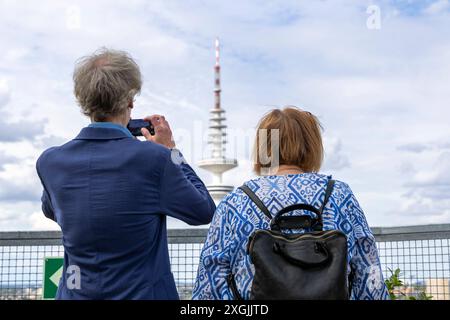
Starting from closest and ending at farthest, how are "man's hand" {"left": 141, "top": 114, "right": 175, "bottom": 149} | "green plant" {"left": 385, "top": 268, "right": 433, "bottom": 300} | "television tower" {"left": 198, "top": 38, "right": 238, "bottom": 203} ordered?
1. "man's hand" {"left": 141, "top": 114, "right": 175, "bottom": 149}
2. "green plant" {"left": 385, "top": 268, "right": 433, "bottom": 300}
3. "television tower" {"left": 198, "top": 38, "right": 238, "bottom": 203}

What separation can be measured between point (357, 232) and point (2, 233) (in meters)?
4.41

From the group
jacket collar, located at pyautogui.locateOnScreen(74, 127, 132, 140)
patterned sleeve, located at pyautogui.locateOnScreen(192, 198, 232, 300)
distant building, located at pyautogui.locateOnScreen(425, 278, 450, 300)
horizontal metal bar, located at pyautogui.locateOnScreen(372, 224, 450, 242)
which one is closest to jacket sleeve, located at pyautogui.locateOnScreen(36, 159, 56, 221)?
jacket collar, located at pyautogui.locateOnScreen(74, 127, 132, 140)

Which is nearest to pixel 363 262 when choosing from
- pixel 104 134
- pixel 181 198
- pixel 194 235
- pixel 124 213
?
pixel 181 198

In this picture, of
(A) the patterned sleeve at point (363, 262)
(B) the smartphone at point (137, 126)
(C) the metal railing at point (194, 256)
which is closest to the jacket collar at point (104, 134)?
(B) the smartphone at point (137, 126)

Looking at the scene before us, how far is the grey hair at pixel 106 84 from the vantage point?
2.62 meters

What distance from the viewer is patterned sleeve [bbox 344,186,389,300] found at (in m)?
2.70

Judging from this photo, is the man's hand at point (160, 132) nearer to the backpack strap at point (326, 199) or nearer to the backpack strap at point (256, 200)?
the backpack strap at point (256, 200)

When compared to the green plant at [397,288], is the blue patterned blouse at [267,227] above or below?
above

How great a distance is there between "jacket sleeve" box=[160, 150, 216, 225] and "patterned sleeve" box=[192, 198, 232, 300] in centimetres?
16

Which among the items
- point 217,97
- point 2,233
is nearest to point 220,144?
point 217,97

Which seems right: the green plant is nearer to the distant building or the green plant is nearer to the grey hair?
the distant building

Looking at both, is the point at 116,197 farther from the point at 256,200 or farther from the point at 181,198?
the point at 256,200
